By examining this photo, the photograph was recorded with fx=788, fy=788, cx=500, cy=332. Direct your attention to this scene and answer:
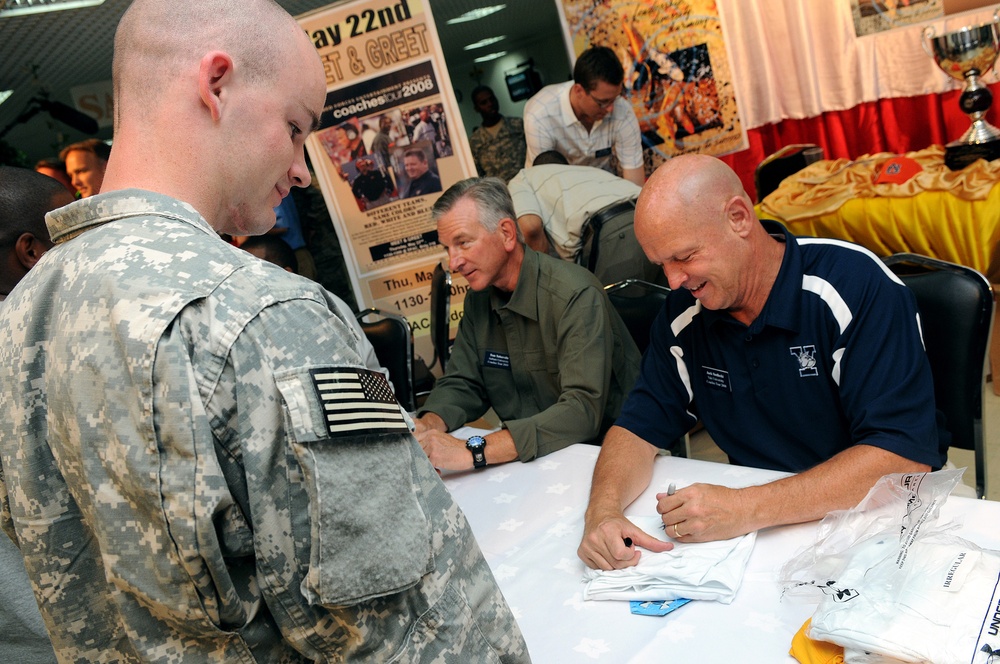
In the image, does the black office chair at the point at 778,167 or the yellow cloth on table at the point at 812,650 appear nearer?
the yellow cloth on table at the point at 812,650

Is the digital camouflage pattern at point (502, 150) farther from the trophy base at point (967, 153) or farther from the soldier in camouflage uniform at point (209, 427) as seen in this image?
the soldier in camouflage uniform at point (209, 427)

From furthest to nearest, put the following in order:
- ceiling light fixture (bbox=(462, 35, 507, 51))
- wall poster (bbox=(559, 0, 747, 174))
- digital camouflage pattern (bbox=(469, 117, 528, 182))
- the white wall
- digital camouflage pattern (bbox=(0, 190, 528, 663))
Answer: ceiling light fixture (bbox=(462, 35, 507, 51))
the white wall
digital camouflage pattern (bbox=(469, 117, 528, 182))
wall poster (bbox=(559, 0, 747, 174))
digital camouflage pattern (bbox=(0, 190, 528, 663))

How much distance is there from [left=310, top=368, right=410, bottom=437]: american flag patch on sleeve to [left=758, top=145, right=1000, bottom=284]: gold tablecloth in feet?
10.4

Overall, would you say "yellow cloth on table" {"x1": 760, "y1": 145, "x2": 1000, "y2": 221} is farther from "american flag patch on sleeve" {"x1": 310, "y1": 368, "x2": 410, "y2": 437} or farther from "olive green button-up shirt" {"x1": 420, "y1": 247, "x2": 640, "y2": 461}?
"american flag patch on sleeve" {"x1": 310, "y1": 368, "x2": 410, "y2": 437}

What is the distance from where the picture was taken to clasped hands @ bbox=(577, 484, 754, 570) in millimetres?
1271

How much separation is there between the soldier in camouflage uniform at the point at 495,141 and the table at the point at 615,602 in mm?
4569

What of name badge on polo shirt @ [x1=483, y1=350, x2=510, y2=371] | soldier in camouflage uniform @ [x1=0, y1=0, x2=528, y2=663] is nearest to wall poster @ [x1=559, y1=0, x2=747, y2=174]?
name badge on polo shirt @ [x1=483, y1=350, x2=510, y2=371]

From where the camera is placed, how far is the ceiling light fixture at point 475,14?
22.5 feet

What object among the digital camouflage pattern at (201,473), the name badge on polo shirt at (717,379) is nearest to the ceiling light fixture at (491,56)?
the name badge on polo shirt at (717,379)

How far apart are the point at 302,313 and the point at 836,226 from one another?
11.1ft

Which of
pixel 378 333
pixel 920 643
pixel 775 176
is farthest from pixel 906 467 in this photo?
pixel 775 176

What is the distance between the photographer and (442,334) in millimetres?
3393

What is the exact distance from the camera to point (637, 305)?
8.05ft

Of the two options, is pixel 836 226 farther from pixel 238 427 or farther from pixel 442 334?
pixel 238 427
